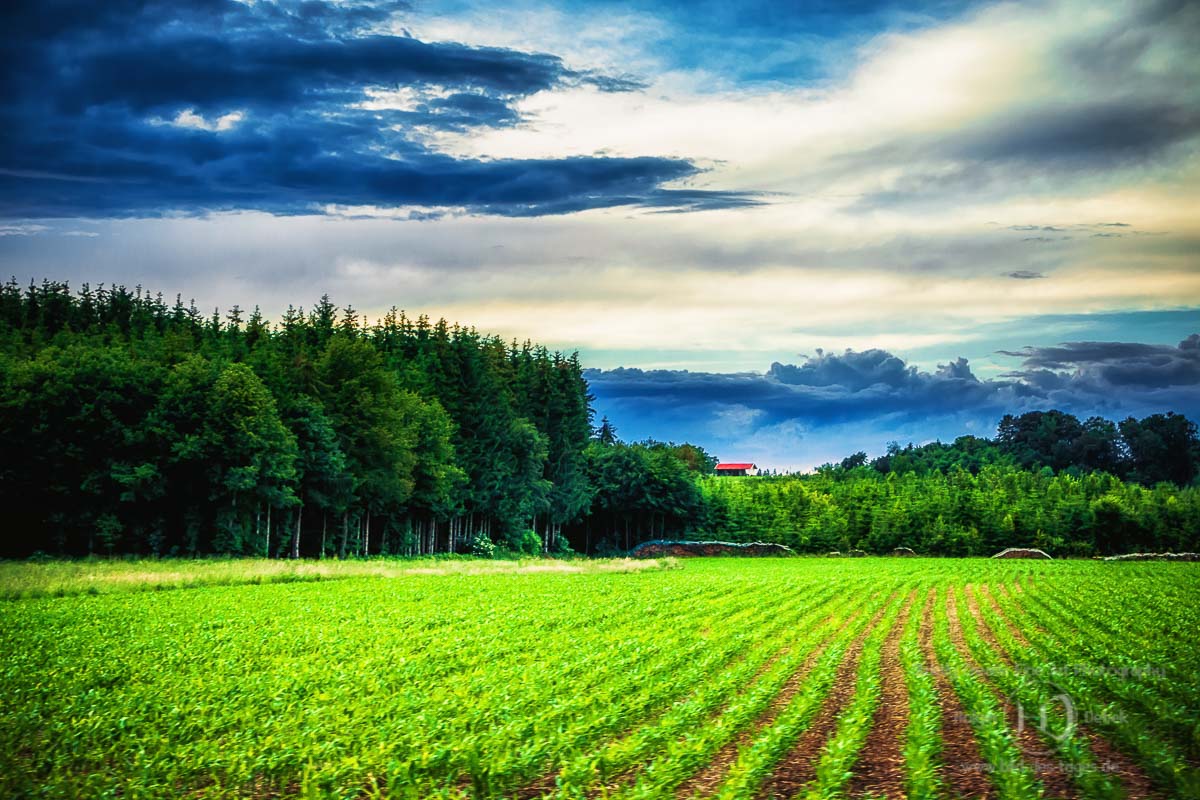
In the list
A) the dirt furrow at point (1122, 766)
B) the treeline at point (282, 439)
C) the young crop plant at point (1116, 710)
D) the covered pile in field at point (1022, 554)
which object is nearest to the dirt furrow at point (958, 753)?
the dirt furrow at point (1122, 766)

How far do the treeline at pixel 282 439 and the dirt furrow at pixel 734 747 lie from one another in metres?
47.7

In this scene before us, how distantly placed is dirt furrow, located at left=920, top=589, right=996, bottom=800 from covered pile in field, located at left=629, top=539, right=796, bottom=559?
7828 centimetres

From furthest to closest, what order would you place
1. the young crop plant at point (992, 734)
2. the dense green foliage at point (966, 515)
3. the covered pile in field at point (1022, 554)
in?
the dense green foliage at point (966, 515) < the covered pile in field at point (1022, 554) < the young crop plant at point (992, 734)

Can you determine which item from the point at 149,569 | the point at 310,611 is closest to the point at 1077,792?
the point at 310,611

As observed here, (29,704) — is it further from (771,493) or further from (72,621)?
(771,493)

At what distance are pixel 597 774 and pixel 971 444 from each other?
171 m

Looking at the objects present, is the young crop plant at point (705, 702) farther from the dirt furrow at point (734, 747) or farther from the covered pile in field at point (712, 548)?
the covered pile in field at point (712, 548)

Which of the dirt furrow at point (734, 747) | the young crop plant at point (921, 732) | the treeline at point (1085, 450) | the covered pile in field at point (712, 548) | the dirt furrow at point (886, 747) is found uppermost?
the treeline at point (1085, 450)

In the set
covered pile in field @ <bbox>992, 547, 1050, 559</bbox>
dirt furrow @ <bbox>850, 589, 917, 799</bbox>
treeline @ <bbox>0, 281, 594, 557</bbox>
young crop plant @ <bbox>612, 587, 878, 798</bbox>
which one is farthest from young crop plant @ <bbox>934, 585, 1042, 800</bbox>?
covered pile in field @ <bbox>992, 547, 1050, 559</bbox>

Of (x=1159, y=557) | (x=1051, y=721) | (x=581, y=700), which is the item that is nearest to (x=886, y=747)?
(x=1051, y=721)

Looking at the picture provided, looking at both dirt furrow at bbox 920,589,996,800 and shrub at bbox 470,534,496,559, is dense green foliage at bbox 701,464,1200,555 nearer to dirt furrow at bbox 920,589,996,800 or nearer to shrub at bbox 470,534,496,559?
shrub at bbox 470,534,496,559

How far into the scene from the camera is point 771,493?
108500 millimetres

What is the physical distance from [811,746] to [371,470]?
59993 mm

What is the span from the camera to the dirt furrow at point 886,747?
11.8m
